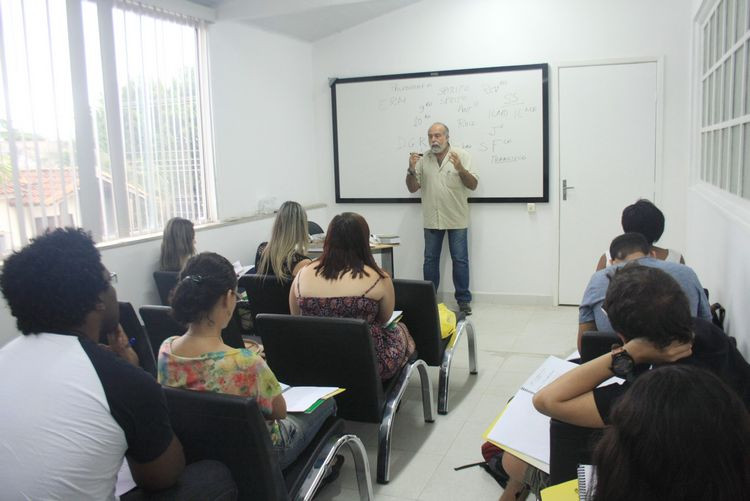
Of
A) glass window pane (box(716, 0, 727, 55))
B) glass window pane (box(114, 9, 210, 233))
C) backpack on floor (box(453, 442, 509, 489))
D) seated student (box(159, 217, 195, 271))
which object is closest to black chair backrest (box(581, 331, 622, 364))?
backpack on floor (box(453, 442, 509, 489))

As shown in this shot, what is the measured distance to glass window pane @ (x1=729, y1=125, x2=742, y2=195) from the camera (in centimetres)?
279

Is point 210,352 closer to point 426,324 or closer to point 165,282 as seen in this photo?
point 426,324

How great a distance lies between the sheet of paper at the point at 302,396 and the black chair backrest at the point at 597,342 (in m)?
0.87

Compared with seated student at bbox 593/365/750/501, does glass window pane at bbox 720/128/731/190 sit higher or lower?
higher

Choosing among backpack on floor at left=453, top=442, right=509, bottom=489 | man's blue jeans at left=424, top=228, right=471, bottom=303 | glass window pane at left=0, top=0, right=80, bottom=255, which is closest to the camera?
backpack on floor at left=453, top=442, right=509, bottom=489

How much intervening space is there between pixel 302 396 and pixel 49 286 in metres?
1.05

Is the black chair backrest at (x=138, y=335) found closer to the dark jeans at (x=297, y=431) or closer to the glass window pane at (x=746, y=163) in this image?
the dark jeans at (x=297, y=431)

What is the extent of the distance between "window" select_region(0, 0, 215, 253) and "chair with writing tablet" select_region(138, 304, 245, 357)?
1.10 m

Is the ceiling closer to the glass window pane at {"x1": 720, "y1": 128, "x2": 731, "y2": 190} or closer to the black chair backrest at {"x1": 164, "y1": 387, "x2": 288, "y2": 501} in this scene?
the glass window pane at {"x1": 720, "y1": 128, "x2": 731, "y2": 190}

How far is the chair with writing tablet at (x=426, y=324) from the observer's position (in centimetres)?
304

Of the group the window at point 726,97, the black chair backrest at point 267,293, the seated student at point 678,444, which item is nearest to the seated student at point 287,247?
the black chair backrest at point 267,293

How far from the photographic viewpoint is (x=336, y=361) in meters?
2.44

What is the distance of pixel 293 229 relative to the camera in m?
3.50

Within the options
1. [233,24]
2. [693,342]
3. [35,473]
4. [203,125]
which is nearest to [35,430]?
[35,473]
